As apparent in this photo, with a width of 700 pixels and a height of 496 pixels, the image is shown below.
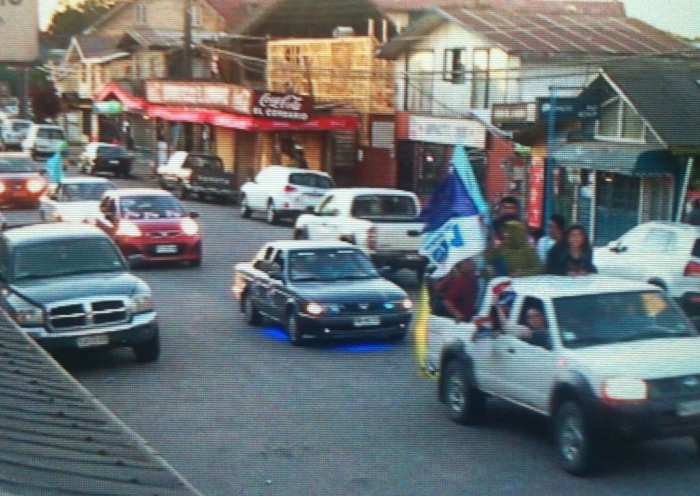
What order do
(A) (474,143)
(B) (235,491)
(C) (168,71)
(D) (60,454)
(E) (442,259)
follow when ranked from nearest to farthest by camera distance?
(D) (60,454) < (B) (235,491) < (E) (442,259) < (A) (474,143) < (C) (168,71)

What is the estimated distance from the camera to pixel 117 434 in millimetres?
4266

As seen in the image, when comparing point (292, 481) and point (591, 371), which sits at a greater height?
point (591, 371)

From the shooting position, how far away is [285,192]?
22250 mm

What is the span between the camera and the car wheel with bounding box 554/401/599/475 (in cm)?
618

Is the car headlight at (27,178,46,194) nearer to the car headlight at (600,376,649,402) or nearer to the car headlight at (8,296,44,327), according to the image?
the car headlight at (8,296,44,327)

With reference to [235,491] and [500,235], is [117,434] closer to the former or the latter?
[235,491]

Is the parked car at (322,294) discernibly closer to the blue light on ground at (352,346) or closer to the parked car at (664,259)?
the blue light on ground at (352,346)

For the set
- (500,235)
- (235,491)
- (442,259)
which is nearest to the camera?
(235,491)

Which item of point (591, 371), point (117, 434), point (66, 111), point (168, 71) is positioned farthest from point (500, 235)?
point (66, 111)

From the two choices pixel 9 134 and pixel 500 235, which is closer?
pixel 500 235

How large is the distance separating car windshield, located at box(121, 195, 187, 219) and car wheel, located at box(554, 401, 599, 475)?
1065 cm

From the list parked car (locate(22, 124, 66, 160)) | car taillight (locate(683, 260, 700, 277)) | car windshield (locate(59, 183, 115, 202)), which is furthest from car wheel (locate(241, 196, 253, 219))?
parked car (locate(22, 124, 66, 160))

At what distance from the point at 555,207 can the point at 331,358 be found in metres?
10.5

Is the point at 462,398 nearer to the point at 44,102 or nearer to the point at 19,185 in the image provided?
the point at 19,185
